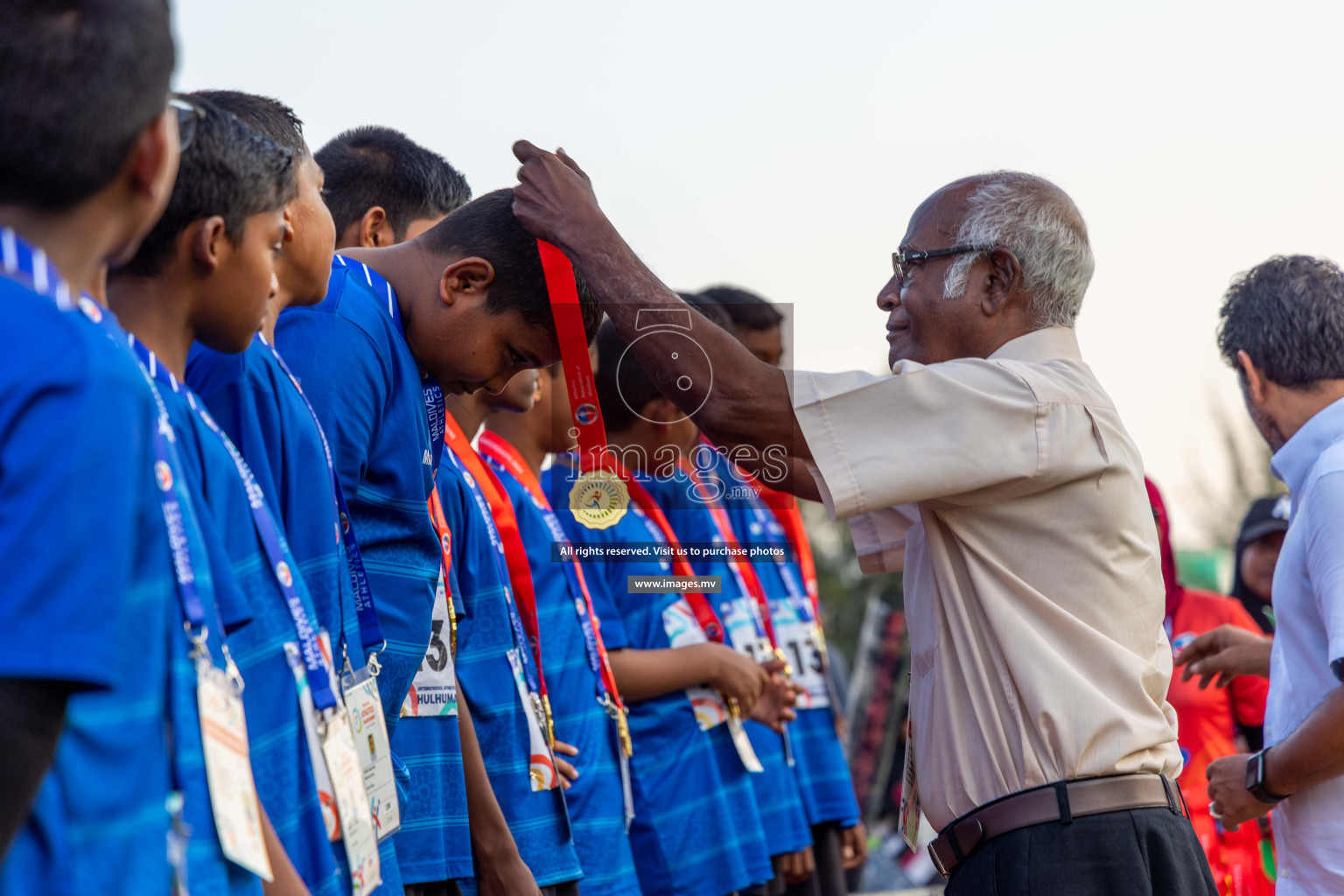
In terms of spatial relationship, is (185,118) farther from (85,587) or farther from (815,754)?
(815,754)

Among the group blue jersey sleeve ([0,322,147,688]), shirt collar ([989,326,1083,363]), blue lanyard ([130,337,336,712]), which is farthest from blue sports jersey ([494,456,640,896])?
blue jersey sleeve ([0,322,147,688])

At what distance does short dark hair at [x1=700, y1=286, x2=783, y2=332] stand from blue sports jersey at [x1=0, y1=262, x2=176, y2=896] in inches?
166

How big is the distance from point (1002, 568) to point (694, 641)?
2138 millimetres

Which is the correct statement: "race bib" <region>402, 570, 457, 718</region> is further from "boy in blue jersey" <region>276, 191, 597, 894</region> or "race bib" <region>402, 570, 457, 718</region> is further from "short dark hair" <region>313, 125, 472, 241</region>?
"short dark hair" <region>313, 125, 472, 241</region>

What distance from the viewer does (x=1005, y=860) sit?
2369 millimetres

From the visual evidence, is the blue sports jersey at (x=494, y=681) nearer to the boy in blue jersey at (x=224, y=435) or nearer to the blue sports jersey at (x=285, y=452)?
the blue sports jersey at (x=285, y=452)

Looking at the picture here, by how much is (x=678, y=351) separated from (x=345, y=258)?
73 cm

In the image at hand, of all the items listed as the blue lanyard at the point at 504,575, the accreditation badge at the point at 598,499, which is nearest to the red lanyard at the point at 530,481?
the accreditation badge at the point at 598,499

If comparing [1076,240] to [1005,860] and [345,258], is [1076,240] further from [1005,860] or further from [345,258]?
[345,258]

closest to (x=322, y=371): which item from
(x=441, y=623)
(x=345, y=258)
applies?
(x=345, y=258)

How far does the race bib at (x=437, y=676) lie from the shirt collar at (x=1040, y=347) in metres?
1.34

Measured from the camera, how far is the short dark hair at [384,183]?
131 inches

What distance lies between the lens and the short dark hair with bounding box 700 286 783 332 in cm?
553

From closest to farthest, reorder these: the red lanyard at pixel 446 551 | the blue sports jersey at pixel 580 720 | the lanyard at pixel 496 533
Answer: the red lanyard at pixel 446 551
the lanyard at pixel 496 533
the blue sports jersey at pixel 580 720
